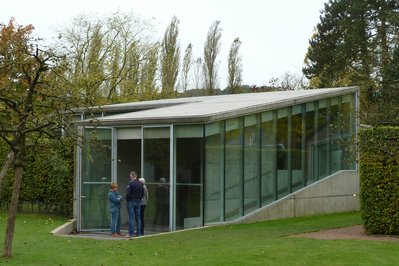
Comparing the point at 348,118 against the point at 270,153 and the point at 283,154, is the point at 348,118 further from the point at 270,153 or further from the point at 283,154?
the point at 270,153

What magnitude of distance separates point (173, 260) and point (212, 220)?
6990 millimetres

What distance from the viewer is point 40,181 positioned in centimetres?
2508

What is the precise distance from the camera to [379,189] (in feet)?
60.1

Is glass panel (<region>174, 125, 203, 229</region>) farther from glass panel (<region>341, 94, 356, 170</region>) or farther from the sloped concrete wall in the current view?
glass panel (<region>341, 94, 356, 170</region>)

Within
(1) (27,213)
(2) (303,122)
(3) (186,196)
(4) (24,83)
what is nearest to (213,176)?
(3) (186,196)

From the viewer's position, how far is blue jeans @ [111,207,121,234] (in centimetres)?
2045

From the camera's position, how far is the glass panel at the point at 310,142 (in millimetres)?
24500

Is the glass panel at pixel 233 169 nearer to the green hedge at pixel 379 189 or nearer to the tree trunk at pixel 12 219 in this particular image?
the green hedge at pixel 379 189

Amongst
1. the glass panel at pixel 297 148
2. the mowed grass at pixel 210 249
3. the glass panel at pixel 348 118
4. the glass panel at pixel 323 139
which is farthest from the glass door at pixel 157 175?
the glass panel at pixel 348 118

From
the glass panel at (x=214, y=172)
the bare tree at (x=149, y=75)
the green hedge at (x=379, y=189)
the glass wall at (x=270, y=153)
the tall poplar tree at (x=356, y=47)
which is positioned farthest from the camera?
the bare tree at (x=149, y=75)

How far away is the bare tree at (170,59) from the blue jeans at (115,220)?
25103 mm

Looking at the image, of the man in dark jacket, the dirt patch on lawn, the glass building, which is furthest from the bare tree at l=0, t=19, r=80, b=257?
the dirt patch on lawn

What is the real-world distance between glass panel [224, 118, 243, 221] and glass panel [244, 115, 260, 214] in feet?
0.85

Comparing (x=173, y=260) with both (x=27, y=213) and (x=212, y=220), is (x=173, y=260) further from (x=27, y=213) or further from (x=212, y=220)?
(x=27, y=213)
